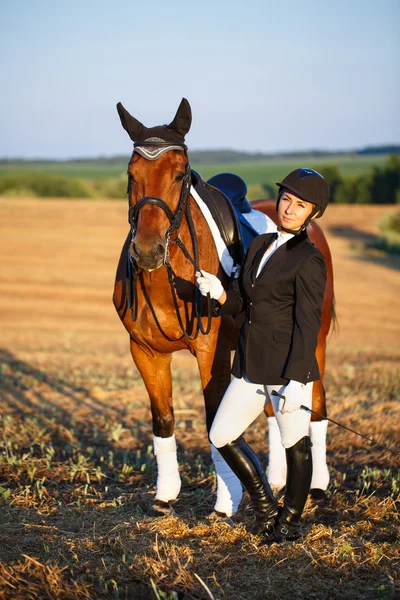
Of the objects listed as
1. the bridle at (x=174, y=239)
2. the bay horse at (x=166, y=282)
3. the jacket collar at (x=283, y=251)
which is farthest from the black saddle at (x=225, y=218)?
the jacket collar at (x=283, y=251)

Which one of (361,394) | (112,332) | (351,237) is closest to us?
(361,394)

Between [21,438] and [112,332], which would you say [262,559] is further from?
[112,332]

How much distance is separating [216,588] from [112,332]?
42.2 feet

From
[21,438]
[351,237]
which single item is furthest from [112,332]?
[351,237]

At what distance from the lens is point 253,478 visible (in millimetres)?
4148

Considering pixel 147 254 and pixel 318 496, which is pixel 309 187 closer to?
pixel 147 254

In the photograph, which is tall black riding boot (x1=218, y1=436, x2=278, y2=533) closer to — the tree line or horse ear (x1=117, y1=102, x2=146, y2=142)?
horse ear (x1=117, y1=102, x2=146, y2=142)

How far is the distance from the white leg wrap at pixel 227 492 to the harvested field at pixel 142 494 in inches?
4.8

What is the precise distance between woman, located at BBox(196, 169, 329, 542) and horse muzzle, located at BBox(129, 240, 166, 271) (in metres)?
0.34

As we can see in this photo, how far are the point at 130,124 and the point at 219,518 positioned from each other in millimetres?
2595

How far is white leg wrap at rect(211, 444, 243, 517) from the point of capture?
4656mm

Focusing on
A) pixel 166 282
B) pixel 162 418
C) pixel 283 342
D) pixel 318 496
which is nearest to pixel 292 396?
pixel 283 342

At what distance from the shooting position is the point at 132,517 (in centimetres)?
453

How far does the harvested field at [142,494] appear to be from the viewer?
3.57m
